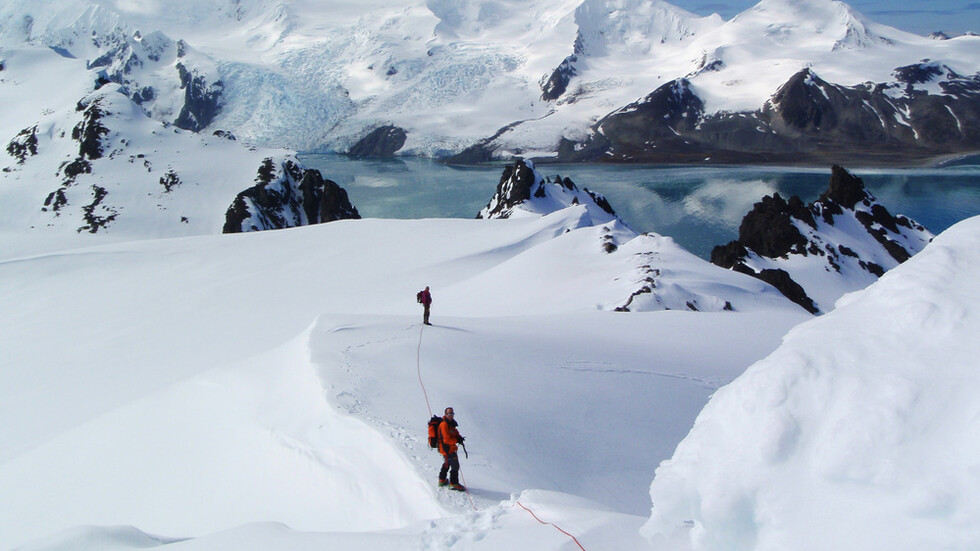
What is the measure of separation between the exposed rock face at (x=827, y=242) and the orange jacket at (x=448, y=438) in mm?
34009

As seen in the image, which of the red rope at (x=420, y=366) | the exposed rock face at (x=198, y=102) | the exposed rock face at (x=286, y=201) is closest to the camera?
the red rope at (x=420, y=366)

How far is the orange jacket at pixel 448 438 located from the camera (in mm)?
5996

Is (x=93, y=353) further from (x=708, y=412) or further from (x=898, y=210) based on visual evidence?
(x=898, y=210)

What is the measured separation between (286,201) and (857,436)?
56.6 meters

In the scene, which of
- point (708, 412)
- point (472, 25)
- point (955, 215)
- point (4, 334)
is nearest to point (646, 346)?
point (708, 412)

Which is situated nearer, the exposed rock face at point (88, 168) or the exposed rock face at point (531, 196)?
the exposed rock face at point (88, 168)

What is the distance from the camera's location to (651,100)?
127562mm

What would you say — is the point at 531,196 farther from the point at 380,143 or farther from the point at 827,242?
the point at 380,143

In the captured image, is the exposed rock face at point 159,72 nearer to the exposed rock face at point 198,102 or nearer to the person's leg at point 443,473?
the exposed rock face at point 198,102

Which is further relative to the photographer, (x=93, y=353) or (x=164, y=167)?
(x=164, y=167)

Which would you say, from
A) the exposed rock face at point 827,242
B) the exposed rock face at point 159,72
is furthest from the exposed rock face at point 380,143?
the exposed rock face at point 827,242

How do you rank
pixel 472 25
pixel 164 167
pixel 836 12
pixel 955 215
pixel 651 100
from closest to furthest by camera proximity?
1. pixel 164 167
2. pixel 955 215
3. pixel 651 100
4. pixel 836 12
5. pixel 472 25

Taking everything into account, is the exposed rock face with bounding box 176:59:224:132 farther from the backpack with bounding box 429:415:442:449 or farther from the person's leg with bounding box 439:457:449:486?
the person's leg with bounding box 439:457:449:486

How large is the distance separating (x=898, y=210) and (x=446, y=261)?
65194 mm
